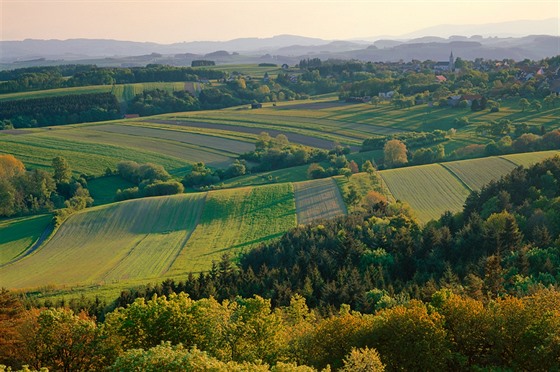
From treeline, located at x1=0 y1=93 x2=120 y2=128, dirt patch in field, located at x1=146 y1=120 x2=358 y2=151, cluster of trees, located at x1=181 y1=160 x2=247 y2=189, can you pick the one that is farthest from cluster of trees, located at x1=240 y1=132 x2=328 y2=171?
treeline, located at x1=0 y1=93 x2=120 y2=128

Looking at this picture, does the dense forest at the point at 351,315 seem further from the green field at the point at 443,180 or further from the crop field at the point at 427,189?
the green field at the point at 443,180

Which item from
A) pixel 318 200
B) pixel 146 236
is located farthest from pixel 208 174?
pixel 146 236

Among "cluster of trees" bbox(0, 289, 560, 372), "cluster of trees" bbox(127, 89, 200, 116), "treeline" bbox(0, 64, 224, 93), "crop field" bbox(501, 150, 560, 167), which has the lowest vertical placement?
"crop field" bbox(501, 150, 560, 167)

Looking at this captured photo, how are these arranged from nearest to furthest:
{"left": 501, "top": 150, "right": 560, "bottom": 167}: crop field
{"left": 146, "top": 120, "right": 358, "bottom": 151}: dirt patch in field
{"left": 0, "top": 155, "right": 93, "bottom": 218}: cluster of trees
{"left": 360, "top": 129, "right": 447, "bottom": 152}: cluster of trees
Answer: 1. {"left": 501, "top": 150, "right": 560, "bottom": 167}: crop field
2. {"left": 0, "top": 155, "right": 93, "bottom": 218}: cluster of trees
3. {"left": 360, "top": 129, "right": 447, "bottom": 152}: cluster of trees
4. {"left": 146, "top": 120, "right": 358, "bottom": 151}: dirt patch in field

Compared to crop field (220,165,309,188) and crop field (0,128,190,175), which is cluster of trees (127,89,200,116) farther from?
crop field (220,165,309,188)

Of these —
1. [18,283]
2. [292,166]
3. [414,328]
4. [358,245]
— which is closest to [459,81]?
[292,166]

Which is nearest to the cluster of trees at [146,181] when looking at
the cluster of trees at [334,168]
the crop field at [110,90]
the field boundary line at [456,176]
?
the cluster of trees at [334,168]

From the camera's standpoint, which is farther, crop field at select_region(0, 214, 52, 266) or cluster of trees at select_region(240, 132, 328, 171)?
cluster of trees at select_region(240, 132, 328, 171)

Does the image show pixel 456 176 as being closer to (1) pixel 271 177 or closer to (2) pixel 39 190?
(1) pixel 271 177
